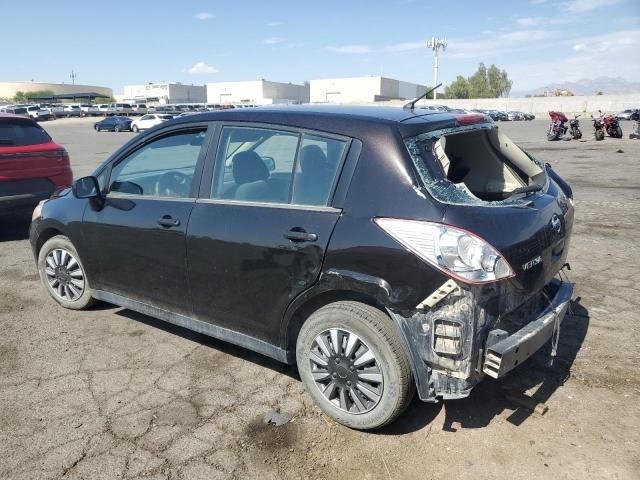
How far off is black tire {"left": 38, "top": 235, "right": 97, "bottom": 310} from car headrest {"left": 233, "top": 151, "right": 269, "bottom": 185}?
6.22 feet

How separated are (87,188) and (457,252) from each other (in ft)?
9.84

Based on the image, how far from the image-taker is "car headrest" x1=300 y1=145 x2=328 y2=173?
9.80 feet

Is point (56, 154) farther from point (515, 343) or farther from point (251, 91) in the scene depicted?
point (251, 91)

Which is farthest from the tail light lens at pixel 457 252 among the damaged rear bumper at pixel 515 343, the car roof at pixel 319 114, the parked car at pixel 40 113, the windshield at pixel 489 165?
the parked car at pixel 40 113

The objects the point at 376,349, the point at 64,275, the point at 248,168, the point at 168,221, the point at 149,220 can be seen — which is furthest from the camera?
the point at 64,275

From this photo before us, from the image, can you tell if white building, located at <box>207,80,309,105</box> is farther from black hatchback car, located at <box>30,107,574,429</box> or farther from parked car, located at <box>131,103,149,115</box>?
black hatchback car, located at <box>30,107,574,429</box>

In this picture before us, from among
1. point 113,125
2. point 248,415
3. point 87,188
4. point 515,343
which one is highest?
point 113,125

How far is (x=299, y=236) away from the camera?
2898mm

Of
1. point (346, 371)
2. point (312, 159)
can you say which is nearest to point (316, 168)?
point (312, 159)

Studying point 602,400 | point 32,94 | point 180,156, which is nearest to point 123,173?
point 180,156

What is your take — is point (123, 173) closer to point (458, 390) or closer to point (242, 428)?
point (242, 428)

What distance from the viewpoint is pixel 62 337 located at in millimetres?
4191

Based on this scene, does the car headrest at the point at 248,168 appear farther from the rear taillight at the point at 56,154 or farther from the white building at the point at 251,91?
the white building at the point at 251,91

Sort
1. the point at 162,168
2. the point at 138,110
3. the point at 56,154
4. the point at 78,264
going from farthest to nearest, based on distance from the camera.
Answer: the point at 138,110 → the point at 56,154 → the point at 78,264 → the point at 162,168
